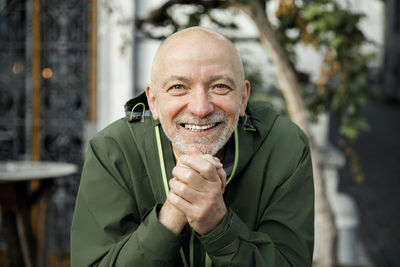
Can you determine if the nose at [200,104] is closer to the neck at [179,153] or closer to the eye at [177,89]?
the eye at [177,89]

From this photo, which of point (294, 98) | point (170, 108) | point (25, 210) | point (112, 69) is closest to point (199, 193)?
point (170, 108)

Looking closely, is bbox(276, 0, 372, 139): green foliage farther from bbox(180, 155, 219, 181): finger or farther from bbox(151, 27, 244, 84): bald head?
bbox(180, 155, 219, 181): finger

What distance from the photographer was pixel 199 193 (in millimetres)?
1314

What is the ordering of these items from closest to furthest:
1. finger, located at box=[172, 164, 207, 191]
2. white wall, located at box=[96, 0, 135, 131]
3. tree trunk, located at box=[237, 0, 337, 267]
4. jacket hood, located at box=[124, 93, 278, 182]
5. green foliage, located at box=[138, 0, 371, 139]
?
finger, located at box=[172, 164, 207, 191] → jacket hood, located at box=[124, 93, 278, 182] → tree trunk, located at box=[237, 0, 337, 267] → green foliage, located at box=[138, 0, 371, 139] → white wall, located at box=[96, 0, 135, 131]

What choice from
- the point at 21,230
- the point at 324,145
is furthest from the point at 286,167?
the point at 324,145

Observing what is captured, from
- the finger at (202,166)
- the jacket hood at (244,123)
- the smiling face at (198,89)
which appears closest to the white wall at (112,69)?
the jacket hood at (244,123)

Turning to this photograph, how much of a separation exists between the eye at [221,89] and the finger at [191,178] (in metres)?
0.25

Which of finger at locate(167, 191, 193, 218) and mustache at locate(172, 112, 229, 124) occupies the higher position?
mustache at locate(172, 112, 229, 124)

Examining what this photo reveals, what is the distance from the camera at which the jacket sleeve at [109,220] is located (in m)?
1.38

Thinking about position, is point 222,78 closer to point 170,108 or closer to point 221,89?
point 221,89

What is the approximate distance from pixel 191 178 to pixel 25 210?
3.35 meters

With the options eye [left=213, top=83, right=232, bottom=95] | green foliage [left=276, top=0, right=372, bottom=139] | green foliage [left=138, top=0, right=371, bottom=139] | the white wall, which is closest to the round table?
the white wall

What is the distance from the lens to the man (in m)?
1.35

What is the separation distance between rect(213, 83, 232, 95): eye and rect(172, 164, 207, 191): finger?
0.81ft
